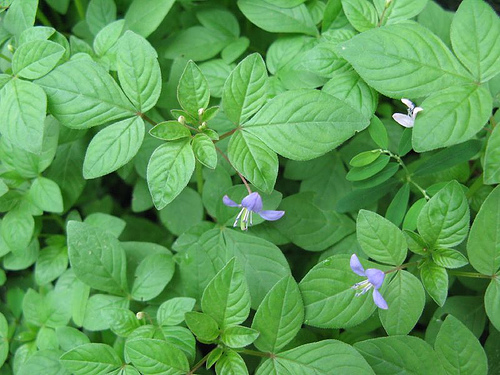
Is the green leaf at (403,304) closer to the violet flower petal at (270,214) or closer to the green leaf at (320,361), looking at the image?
the green leaf at (320,361)

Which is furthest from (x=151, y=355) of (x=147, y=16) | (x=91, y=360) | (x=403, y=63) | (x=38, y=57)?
(x=147, y=16)

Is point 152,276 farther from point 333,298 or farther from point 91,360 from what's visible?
point 333,298

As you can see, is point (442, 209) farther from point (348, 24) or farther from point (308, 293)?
point (348, 24)

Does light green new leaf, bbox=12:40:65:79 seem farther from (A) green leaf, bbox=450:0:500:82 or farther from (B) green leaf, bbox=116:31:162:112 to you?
(A) green leaf, bbox=450:0:500:82

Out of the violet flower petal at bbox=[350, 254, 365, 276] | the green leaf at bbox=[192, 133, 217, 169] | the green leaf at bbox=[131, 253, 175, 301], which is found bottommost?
the green leaf at bbox=[131, 253, 175, 301]

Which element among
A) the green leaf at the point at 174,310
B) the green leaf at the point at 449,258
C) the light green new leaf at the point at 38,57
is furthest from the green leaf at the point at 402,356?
the light green new leaf at the point at 38,57

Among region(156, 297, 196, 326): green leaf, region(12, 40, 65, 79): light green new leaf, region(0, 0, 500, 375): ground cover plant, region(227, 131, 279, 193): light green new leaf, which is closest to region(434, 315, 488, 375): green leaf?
region(0, 0, 500, 375): ground cover plant
